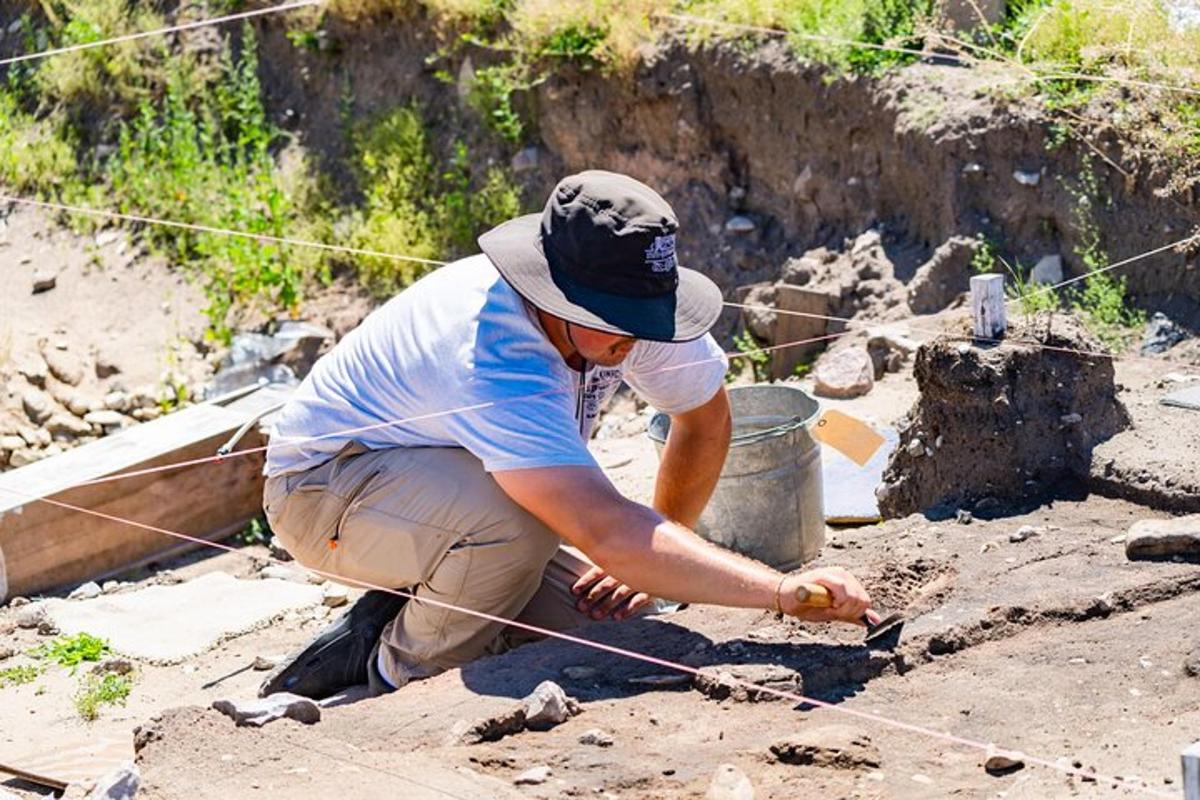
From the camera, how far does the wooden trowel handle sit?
380 centimetres

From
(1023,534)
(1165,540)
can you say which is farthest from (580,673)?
(1165,540)

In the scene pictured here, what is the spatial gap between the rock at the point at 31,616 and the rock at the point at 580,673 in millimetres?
3006

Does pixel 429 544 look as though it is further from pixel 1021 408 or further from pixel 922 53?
pixel 922 53

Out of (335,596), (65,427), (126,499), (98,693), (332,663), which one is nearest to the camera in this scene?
(332,663)

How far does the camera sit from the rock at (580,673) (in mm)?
4168

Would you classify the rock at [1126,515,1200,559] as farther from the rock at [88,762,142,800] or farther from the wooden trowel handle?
the rock at [88,762,142,800]

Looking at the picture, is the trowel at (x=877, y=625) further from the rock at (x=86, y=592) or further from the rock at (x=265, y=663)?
the rock at (x=86, y=592)

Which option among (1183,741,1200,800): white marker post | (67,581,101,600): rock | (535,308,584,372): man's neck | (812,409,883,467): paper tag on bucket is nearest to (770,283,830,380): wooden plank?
(812,409,883,467): paper tag on bucket

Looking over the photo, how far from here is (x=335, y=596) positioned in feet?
21.3

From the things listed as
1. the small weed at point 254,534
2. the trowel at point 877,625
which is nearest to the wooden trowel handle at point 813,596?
the trowel at point 877,625

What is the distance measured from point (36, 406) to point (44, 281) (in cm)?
161

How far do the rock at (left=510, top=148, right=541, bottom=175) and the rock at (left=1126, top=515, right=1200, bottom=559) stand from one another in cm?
603

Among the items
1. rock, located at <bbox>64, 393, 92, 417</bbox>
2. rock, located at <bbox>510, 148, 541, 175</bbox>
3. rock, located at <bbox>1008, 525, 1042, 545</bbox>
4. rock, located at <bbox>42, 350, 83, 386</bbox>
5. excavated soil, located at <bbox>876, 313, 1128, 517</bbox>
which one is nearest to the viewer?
rock, located at <bbox>1008, 525, 1042, 545</bbox>

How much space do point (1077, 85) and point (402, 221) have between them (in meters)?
4.15
